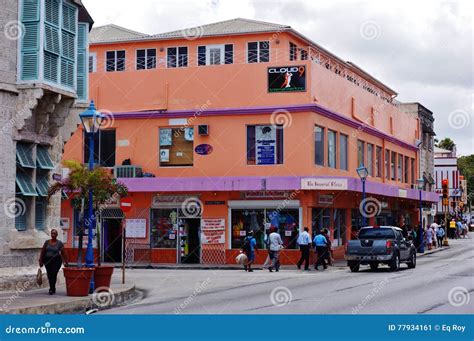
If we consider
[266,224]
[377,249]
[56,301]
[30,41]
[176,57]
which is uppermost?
[176,57]

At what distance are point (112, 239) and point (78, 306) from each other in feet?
64.9

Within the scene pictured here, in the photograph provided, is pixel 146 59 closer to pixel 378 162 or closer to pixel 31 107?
pixel 378 162

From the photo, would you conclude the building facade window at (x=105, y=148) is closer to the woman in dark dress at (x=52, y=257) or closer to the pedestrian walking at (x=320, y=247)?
the pedestrian walking at (x=320, y=247)

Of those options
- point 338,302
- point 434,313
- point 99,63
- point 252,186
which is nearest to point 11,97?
point 338,302

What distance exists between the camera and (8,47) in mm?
19609

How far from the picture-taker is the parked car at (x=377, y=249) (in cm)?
2859

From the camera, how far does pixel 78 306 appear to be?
1714 centimetres

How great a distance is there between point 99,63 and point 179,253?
51.0ft

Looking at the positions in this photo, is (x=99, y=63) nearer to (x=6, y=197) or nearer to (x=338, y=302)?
(x=6, y=197)

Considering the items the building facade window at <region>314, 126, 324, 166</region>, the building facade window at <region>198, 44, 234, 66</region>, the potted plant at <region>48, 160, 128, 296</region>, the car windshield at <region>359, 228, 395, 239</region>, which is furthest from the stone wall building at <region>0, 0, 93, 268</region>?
the building facade window at <region>198, 44, 234, 66</region>

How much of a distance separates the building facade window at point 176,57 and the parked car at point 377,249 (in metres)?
19.2

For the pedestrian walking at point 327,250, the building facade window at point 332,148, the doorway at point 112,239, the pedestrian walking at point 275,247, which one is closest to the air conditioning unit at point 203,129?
the doorway at point 112,239

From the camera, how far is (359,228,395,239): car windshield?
1159 inches

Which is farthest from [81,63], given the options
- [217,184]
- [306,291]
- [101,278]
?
[217,184]
